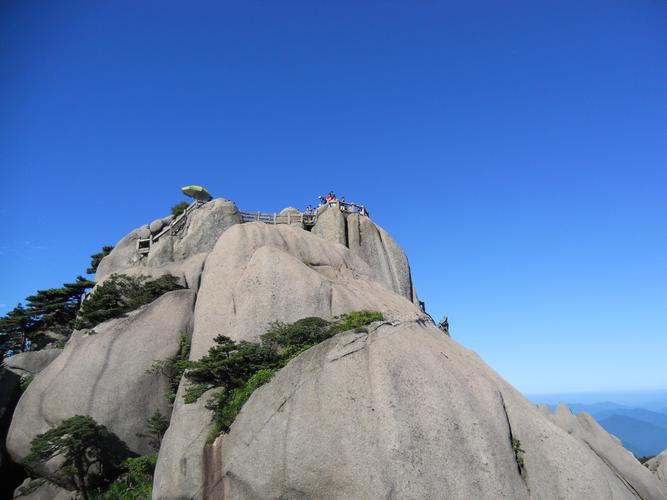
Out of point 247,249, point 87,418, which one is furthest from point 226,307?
point 87,418

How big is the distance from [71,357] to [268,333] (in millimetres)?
12570

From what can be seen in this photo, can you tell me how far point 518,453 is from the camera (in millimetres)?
15773

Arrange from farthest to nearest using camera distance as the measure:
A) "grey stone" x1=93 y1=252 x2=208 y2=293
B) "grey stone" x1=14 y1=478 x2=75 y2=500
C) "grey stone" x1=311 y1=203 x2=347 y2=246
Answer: "grey stone" x1=311 y1=203 x2=347 y2=246
"grey stone" x1=93 y1=252 x2=208 y2=293
"grey stone" x1=14 y1=478 x2=75 y2=500

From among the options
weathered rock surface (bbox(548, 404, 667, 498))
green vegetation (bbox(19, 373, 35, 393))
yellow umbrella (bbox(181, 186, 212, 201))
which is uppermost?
yellow umbrella (bbox(181, 186, 212, 201))

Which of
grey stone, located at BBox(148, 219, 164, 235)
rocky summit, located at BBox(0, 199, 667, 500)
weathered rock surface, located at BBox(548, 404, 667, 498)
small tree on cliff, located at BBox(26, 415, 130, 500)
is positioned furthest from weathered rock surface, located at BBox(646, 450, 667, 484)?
grey stone, located at BBox(148, 219, 164, 235)

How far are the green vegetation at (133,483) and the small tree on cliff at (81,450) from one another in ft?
2.13

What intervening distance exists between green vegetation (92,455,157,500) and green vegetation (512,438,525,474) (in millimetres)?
15845

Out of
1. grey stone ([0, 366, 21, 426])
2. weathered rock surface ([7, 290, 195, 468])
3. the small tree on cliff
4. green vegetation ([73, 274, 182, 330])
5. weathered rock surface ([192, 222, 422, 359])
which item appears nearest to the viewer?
the small tree on cliff

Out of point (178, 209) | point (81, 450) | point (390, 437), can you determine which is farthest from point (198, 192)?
point (390, 437)

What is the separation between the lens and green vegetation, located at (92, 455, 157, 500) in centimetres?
2098

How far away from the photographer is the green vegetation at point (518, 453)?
15538 mm

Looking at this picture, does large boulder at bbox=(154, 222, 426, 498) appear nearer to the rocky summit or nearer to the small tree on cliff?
the rocky summit

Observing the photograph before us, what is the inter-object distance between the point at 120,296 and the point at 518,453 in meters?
22.8

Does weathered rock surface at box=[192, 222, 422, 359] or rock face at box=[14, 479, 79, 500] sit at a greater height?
weathered rock surface at box=[192, 222, 422, 359]
